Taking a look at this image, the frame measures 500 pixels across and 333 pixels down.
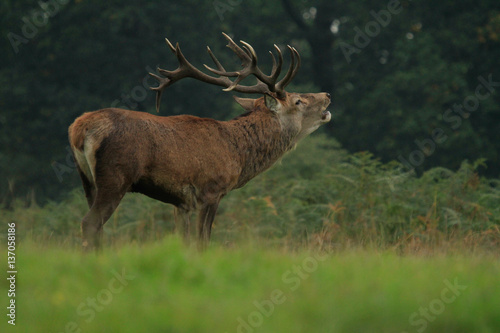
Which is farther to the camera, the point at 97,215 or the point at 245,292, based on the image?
the point at 97,215

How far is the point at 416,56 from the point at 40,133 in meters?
12.2

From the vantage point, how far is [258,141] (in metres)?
7.64

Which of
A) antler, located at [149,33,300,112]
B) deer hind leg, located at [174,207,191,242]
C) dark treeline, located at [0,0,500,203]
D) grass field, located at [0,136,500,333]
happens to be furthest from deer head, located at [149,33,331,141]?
dark treeline, located at [0,0,500,203]

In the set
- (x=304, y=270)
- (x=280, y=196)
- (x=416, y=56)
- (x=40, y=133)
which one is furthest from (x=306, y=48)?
(x=304, y=270)

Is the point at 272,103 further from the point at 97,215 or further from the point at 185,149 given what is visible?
the point at 97,215

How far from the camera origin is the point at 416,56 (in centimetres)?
2333

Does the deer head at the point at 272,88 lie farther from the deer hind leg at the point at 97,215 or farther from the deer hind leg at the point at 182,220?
the deer hind leg at the point at 97,215

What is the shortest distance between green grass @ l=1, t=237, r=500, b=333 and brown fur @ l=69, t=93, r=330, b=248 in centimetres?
117

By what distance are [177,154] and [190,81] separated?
1673 cm

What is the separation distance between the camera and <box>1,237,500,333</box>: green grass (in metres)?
3.61

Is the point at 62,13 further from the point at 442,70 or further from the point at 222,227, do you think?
the point at 222,227

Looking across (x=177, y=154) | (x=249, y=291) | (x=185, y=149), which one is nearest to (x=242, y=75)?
(x=185, y=149)

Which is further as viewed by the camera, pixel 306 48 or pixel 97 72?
pixel 306 48

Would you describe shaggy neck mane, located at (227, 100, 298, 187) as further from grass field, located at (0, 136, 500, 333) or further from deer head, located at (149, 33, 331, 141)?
grass field, located at (0, 136, 500, 333)
